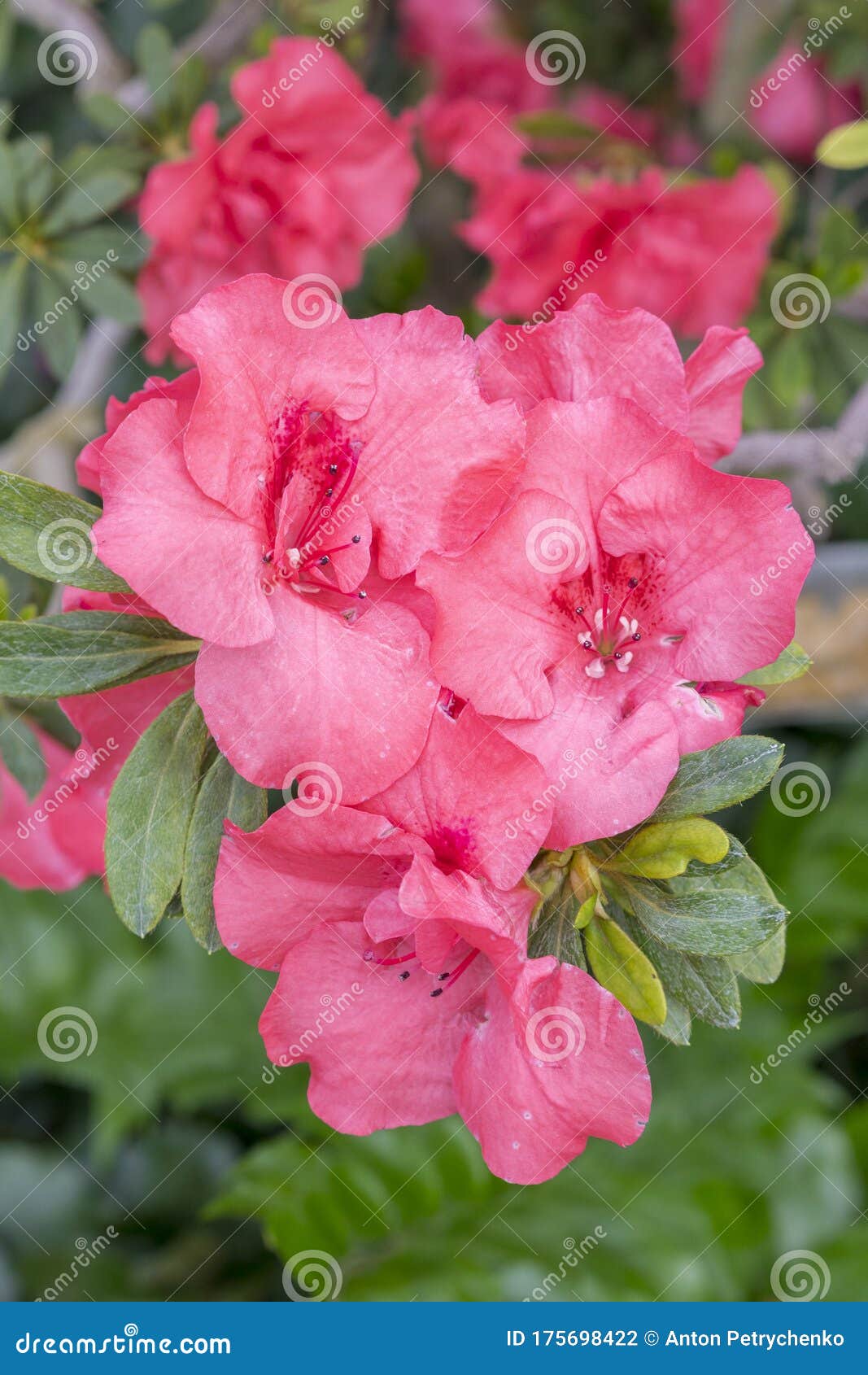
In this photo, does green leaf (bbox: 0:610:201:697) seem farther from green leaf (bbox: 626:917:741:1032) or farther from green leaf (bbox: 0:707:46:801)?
green leaf (bbox: 626:917:741:1032)

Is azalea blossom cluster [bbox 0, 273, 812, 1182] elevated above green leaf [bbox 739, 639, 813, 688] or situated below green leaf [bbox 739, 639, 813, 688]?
below

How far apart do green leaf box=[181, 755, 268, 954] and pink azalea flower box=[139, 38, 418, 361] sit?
2.18ft

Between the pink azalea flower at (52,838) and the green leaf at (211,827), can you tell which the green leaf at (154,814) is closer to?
the green leaf at (211,827)

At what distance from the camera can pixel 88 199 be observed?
1.47 m

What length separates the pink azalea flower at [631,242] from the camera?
154cm

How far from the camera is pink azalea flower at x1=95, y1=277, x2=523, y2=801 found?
81 centimetres

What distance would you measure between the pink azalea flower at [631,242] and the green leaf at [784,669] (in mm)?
716

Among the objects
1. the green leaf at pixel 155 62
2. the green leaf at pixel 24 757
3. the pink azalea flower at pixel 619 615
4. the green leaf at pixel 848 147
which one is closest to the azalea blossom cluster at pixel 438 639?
the pink azalea flower at pixel 619 615

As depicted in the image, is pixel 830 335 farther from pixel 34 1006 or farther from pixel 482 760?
pixel 34 1006

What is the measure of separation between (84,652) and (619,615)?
435mm

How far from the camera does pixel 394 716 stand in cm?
83

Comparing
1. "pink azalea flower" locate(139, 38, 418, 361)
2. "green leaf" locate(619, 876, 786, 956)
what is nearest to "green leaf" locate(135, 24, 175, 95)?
"pink azalea flower" locate(139, 38, 418, 361)

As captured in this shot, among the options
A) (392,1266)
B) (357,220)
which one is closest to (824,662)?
(357,220)

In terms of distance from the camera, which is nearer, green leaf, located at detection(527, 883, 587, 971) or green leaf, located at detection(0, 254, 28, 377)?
green leaf, located at detection(527, 883, 587, 971)
